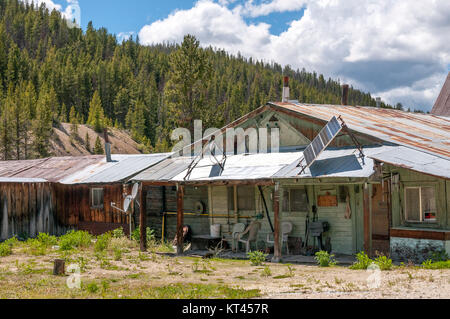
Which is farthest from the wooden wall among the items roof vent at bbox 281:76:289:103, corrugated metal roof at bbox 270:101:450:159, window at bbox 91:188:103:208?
corrugated metal roof at bbox 270:101:450:159

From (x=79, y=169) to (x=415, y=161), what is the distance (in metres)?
14.9

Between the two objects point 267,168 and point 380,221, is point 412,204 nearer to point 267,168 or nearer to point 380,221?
point 380,221

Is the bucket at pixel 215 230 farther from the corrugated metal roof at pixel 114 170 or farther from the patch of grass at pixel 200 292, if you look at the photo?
the patch of grass at pixel 200 292

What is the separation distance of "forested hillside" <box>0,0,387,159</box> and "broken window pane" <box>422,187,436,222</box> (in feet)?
100

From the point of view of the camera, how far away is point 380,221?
48.0 feet

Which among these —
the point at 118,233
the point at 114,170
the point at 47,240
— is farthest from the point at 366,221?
the point at 114,170

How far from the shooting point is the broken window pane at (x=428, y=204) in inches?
526

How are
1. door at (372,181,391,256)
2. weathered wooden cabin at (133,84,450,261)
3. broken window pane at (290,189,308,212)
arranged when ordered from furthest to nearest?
broken window pane at (290,189,308,212)
door at (372,181,391,256)
weathered wooden cabin at (133,84,450,261)

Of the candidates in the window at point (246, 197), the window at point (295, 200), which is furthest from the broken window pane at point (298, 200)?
the window at point (246, 197)

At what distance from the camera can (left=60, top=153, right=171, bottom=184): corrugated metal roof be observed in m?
19.9

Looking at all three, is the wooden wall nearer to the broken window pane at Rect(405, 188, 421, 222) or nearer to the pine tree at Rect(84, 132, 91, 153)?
the broken window pane at Rect(405, 188, 421, 222)

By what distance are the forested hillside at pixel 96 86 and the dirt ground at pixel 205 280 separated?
30303 mm
